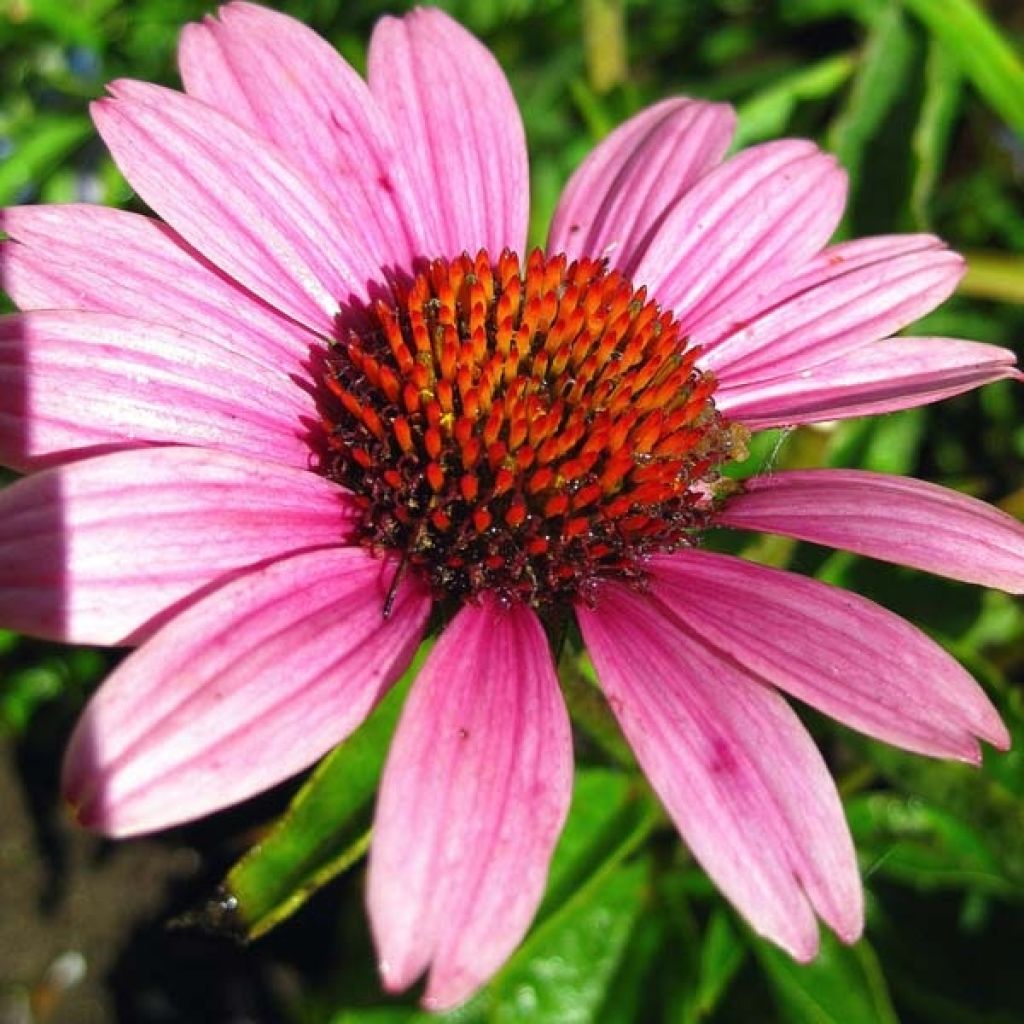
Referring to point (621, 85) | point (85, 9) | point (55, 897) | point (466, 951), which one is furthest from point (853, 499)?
point (85, 9)

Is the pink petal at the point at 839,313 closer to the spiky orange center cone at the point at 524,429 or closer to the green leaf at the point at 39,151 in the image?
the spiky orange center cone at the point at 524,429

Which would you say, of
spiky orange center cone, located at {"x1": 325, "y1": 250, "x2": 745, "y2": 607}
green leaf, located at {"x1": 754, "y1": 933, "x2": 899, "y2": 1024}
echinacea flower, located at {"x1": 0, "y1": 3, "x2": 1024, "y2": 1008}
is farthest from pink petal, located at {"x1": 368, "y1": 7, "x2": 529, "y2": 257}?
green leaf, located at {"x1": 754, "y1": 933, "x2": 899, "y2": 1024}

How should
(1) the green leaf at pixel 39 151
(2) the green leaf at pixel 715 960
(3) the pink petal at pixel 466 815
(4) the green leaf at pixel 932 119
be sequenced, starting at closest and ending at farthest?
(3) the pink petal at pixel 466 815 → (2) the green leaf at pixel 715 960 → (4) the green leaf at pixel 932 119 → (1) the green leaf at pixel 39 151

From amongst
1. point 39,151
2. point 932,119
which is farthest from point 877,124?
point 39,151

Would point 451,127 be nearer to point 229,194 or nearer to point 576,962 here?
point 229,194

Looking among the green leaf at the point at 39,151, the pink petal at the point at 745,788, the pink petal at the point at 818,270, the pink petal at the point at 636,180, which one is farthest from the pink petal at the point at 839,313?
the green leaf at the point at 39,151

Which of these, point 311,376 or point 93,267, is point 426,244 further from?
point 93,267
